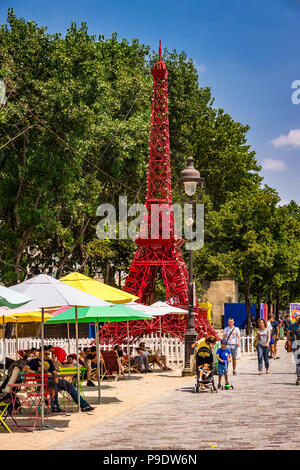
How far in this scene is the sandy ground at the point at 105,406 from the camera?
10305 millimetres

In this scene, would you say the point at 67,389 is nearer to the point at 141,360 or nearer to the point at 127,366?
the point at 141,360

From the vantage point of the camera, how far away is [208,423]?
36.9 feet

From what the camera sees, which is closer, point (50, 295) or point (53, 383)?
point (50, 295)

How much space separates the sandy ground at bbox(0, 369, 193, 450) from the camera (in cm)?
1030

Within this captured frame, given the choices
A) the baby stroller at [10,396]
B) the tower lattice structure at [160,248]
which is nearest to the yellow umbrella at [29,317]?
the baby stroller at [10,396]

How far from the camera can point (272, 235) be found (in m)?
47.4

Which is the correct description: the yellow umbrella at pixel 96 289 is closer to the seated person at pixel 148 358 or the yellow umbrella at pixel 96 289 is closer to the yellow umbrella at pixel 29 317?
the yellow umbrella at pixel 29 317

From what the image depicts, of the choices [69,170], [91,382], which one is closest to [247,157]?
[69,170]

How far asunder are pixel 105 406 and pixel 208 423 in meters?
4.02

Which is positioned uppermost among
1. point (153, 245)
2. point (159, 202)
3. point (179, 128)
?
point (179, 128)

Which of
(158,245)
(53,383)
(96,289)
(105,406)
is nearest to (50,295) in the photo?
(53,383)

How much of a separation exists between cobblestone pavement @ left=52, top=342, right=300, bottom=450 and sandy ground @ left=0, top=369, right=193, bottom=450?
353 millimetres

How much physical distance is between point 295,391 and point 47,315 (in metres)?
6.95
